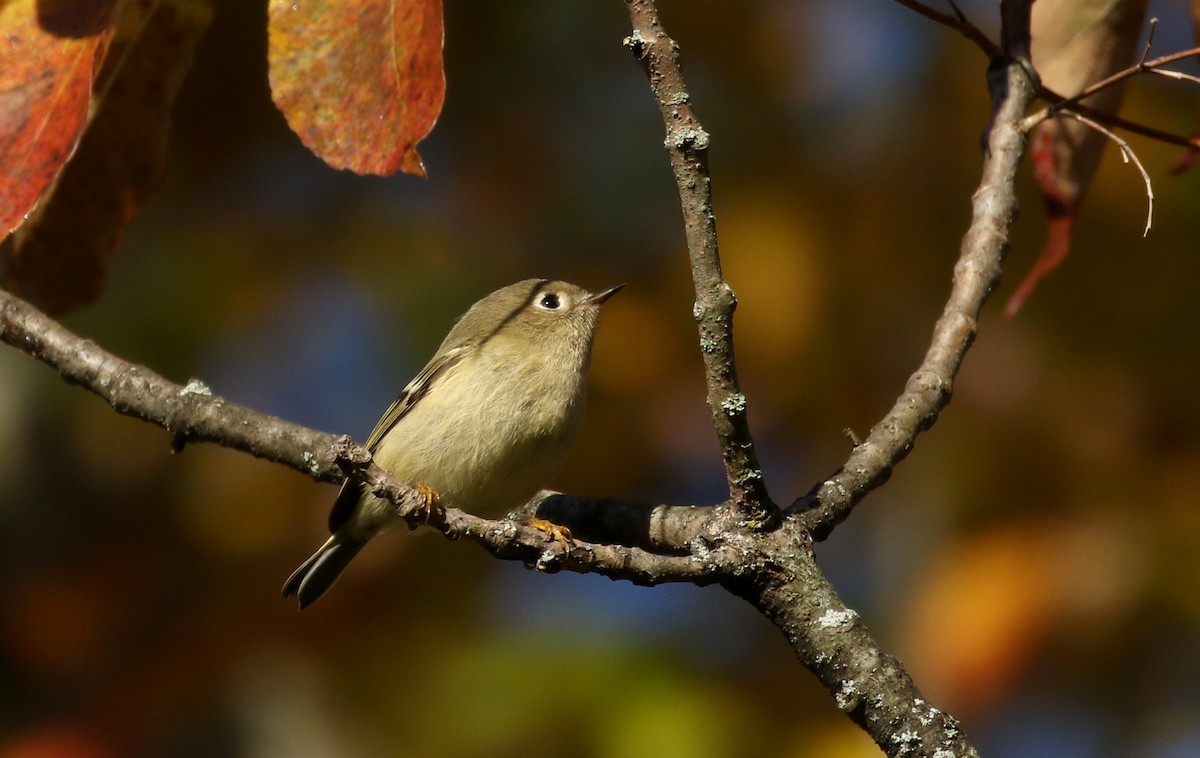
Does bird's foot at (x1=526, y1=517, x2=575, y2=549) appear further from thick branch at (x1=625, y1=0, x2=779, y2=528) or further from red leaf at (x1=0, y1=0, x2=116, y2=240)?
red leaf at (x1=0, y1=0, x2=116, y2=240)

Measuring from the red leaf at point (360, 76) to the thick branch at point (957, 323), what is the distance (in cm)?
99

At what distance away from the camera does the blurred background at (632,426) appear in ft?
15.0

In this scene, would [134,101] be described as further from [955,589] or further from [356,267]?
[955,589]

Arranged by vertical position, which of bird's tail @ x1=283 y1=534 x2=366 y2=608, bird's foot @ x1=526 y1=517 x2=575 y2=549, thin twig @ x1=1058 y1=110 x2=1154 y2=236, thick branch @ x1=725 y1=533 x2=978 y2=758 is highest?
thin twig @ x1=1058 y1=110 x2=1154 y2=236

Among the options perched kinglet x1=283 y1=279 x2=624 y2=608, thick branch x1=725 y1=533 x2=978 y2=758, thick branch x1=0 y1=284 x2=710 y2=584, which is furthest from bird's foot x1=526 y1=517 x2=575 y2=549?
thick branch x1=725 y1=533 x2=978 y2=758

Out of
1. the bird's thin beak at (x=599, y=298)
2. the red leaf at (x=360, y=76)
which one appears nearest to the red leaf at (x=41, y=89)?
the red leaf at (x=360, y=76)

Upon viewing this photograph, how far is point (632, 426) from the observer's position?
17.9ft

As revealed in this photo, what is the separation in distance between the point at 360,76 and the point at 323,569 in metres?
2.51

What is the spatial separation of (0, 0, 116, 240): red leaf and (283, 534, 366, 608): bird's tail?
2.25m

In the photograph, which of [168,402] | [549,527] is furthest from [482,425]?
[168,402]

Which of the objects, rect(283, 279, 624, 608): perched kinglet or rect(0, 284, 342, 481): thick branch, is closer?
rect(0, 284, 342, 481): thick branch

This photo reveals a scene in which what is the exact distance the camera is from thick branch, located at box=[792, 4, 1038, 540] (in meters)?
2.31

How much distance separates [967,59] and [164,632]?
168 inches

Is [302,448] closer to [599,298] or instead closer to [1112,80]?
[1112,80]
